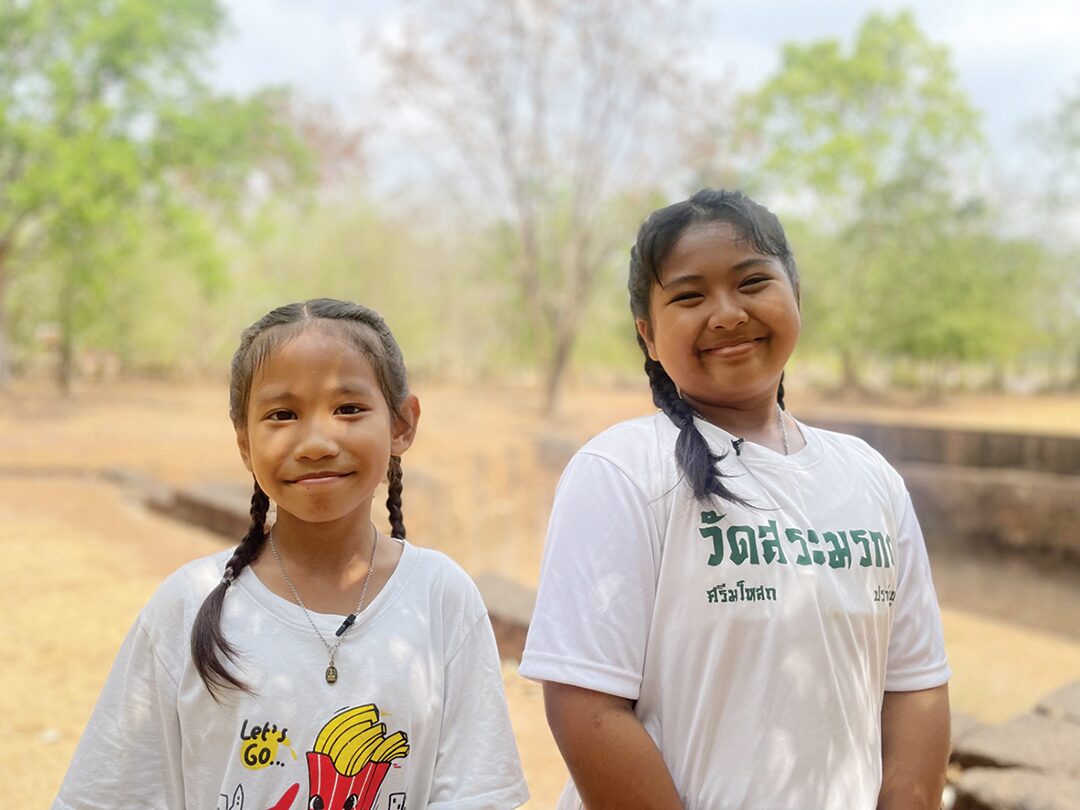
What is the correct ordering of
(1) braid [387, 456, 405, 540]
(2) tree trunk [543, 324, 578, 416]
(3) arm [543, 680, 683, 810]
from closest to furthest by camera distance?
(3) arm [543, 680, 683, 810] → (1) braid [387, 456, 405, 540] → (2) tree trunk [543, 324, 578, 416]

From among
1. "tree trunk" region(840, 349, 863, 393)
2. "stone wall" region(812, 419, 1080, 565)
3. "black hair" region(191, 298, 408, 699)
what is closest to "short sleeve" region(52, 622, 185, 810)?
"black hair" region(191, 298, 408, 699)

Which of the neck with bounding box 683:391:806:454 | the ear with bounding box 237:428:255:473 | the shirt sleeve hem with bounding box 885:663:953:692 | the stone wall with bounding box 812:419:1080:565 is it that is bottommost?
the stone wall with bounding box 812:419:1080:565

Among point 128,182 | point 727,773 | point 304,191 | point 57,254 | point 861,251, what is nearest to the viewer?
point 727,773

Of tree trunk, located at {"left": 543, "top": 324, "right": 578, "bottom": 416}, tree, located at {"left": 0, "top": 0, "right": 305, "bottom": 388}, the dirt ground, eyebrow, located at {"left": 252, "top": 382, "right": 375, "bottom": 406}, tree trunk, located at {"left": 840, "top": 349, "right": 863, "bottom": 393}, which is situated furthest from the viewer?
tree trunk, located at {"left": 840, "top": 349, "right": 863, "bottom": 393}

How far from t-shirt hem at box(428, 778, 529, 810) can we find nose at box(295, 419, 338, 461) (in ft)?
1.64

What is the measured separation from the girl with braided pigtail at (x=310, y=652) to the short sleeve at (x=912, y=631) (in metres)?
0.59

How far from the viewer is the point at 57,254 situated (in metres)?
15.9

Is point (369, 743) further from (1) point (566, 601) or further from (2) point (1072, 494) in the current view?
(2) point (1072, 494)

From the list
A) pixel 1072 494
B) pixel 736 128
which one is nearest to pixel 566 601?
pixel 1072 494

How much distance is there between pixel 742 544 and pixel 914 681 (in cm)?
39

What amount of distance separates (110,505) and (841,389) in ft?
64.8

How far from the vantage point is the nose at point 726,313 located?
1337 mm

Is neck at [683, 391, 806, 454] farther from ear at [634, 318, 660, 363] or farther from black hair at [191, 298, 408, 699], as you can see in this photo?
black hair at [191, 298, 408, 699]

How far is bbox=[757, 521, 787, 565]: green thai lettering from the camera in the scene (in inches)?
49.9
